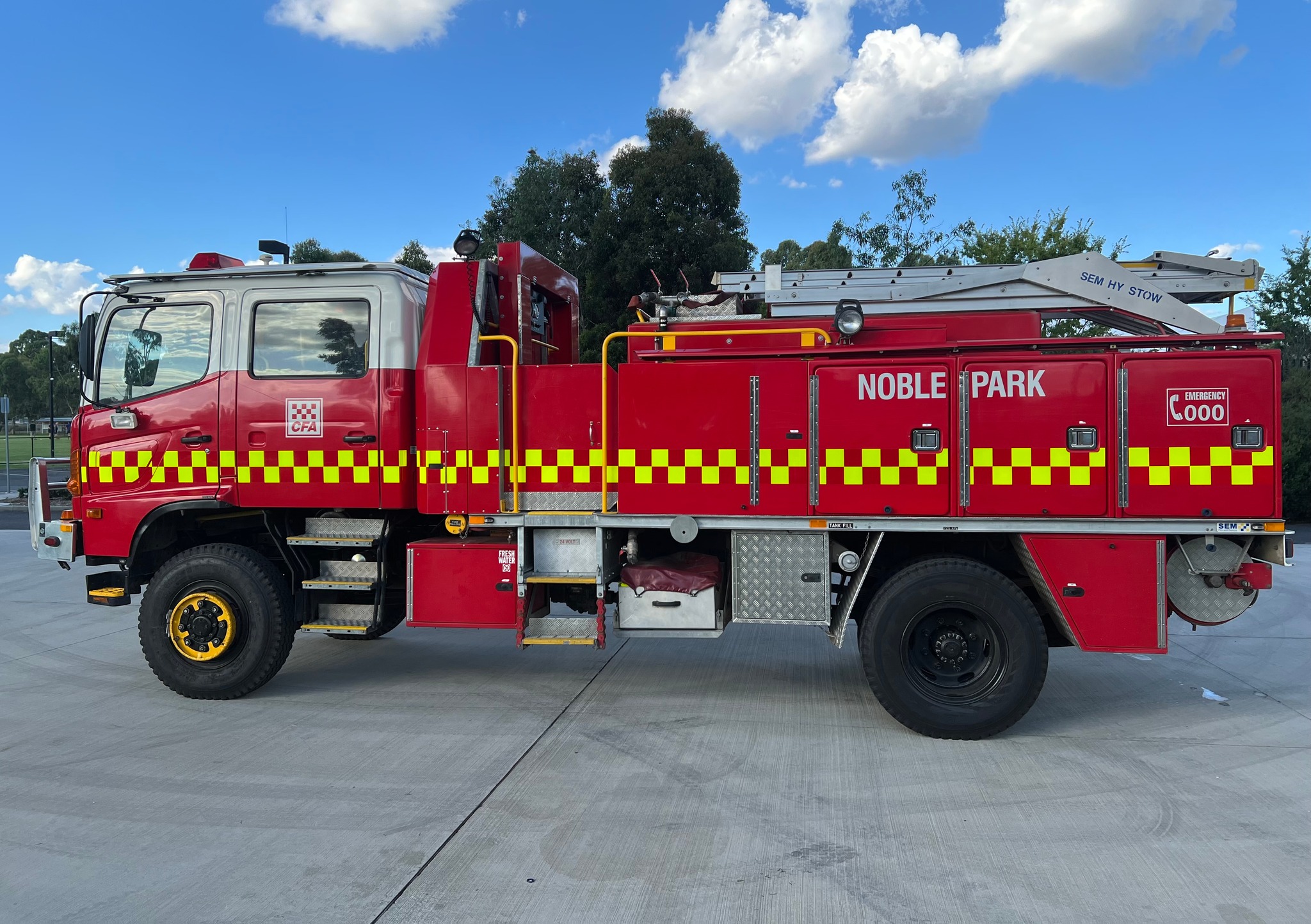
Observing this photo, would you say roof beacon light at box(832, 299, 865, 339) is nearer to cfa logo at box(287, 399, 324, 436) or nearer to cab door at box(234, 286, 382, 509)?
cab door at box(234, 286, 382, 509)

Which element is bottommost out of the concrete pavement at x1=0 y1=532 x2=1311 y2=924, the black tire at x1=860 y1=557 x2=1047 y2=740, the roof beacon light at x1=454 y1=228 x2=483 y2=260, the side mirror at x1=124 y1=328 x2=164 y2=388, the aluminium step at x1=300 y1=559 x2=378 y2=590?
the concrete pavement at x1=0 y1=532 x2=1311 y2=924

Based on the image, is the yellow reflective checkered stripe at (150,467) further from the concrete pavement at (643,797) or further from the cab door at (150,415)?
the concrete pavement at (643,797)

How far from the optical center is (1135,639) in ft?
15.6

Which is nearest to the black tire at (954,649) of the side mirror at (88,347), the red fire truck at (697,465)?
the red fire truck at (697,465)

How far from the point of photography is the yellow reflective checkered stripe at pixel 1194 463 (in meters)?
4.56

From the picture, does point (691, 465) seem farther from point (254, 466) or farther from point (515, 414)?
point (254, 466)

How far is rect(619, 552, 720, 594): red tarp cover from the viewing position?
17.2ft

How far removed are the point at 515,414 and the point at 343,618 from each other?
1.98m

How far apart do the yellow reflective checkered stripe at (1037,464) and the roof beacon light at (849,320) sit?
99 cm

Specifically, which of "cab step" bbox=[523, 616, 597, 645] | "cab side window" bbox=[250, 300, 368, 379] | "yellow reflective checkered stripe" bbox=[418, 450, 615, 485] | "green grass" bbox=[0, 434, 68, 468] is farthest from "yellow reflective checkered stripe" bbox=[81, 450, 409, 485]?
"green grass" bbox=[0, 434, 68, 468]

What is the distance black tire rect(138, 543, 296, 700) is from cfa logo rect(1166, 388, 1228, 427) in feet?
18.4

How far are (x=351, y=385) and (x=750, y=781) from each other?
3.59 meters

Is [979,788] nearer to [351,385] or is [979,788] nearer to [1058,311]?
[1058,311]

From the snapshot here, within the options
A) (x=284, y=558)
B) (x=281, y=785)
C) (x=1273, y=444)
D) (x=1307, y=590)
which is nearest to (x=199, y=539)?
(x=284, y=558)
